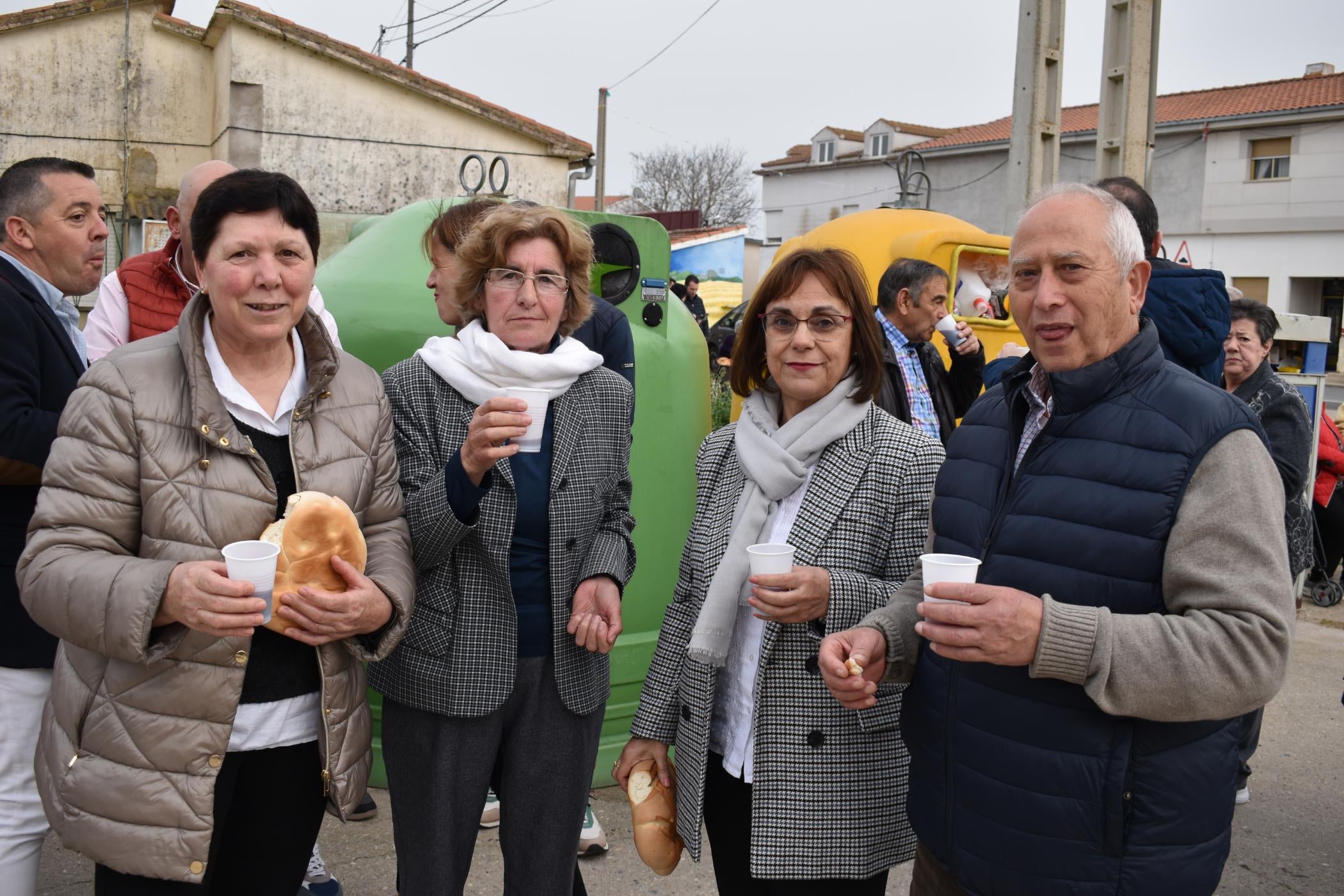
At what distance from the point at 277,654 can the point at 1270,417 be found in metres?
3.60

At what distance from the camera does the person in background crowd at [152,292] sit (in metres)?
2.87

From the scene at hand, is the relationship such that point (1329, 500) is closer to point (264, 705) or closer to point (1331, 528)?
point (1331, 528)

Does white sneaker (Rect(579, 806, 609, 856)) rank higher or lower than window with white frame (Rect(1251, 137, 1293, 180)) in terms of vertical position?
lower

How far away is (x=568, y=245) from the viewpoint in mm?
2297

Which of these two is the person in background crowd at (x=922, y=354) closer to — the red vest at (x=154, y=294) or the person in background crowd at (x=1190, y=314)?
the person in background crowd at (x=1190, y=314)

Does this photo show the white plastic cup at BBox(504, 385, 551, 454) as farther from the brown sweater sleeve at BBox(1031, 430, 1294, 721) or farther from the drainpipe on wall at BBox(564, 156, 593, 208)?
the drainpipe on wall at BBox(564, 156, 593, 208)

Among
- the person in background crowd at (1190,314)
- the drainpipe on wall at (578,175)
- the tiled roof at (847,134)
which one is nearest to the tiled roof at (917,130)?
the tiled roof at (847,134)

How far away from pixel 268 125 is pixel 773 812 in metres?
15.1

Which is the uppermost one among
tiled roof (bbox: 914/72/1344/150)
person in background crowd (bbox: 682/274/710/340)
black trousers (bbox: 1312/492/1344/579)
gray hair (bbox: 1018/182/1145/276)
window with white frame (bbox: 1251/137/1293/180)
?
tiled roof (bbox: 914/72/1344/150)

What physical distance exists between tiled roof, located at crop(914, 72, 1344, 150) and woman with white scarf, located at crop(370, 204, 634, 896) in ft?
95.6

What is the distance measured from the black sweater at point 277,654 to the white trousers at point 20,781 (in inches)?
27.6

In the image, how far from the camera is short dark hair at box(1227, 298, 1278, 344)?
4.23m

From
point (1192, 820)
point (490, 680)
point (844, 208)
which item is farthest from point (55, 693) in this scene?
point (844, 208)

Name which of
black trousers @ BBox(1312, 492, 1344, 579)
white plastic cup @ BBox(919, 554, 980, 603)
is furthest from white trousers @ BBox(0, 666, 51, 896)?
black trousers @ BBox(1312, 492, 1344, 579)
